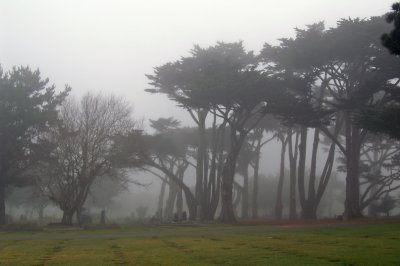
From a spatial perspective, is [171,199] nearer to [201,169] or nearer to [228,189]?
[201,169]

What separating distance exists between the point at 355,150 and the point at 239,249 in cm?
2700

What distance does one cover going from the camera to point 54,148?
38.1 m

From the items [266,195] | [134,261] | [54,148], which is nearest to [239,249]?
[134,261]

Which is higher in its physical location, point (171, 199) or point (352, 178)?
point (352, 178)

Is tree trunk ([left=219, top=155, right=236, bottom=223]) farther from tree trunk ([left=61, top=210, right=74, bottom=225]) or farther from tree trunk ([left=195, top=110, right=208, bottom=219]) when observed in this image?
tree trunk ([left=61, top=210, right=74, bottom=225])

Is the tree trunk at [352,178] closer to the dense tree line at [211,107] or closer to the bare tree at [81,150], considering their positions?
the dense tree line at [211,107]

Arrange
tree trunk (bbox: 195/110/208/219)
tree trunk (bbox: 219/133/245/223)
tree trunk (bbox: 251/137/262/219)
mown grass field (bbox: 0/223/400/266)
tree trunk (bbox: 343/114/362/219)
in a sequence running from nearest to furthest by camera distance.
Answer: mown grass field (bbox: 0/223/400/266)
tree trunk (bbox: 343/114/362/219)
tree trunk (bbox: 219/133/245/223)
tree trunk (bbox: 195/110/208/219)
tree trunk (bbox: 251/137/262/219)

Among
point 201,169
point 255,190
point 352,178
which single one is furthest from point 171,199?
point 352,178

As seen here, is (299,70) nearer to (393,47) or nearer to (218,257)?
(393,47)

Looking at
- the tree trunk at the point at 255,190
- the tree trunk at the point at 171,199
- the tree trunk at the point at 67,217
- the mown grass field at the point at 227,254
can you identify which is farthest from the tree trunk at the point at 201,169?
the mown grass field at the point at 227,254

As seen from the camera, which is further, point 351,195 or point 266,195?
point 266,195

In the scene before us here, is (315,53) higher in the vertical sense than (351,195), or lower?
higher

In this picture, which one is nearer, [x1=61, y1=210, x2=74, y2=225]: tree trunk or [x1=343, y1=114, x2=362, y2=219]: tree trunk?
[x1=61, y1=210, x2=74, y2=225]: tree trunk

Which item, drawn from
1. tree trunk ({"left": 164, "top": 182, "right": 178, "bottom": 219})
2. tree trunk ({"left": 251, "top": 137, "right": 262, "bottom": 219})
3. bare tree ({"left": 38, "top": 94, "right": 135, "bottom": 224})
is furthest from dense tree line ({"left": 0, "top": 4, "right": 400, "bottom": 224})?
tree trunk ({"left": 164, "top": 182, "right": 178, "bottom": 219})
